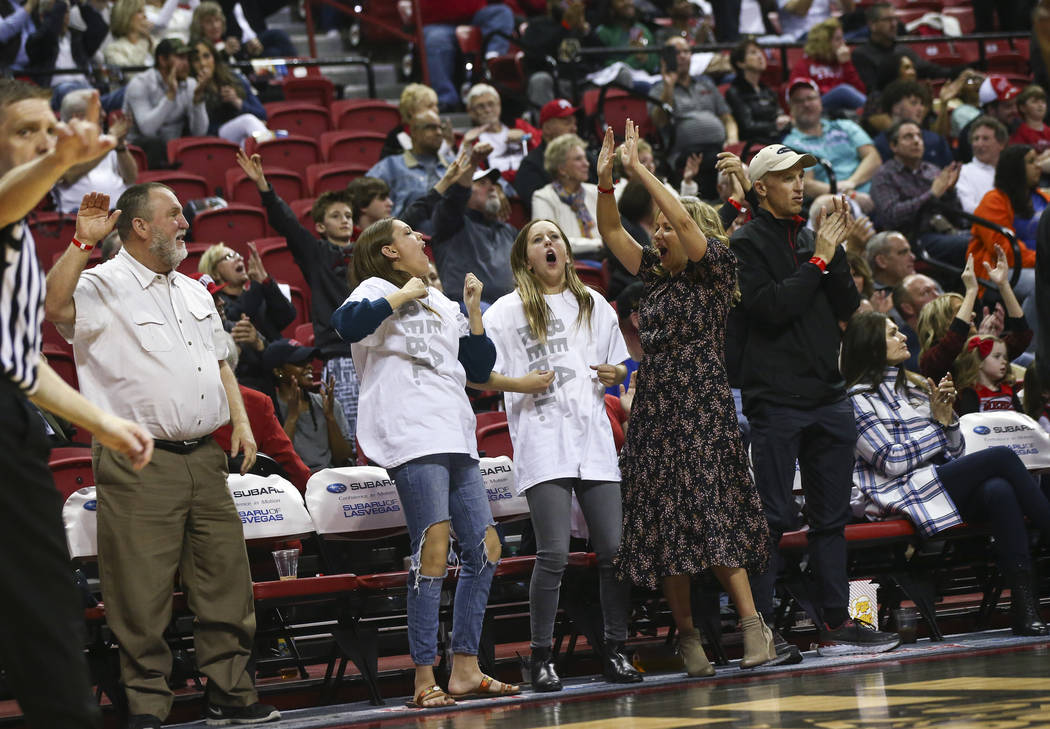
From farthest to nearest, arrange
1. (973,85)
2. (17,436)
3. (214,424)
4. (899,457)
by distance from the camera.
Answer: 1. (973,85)
2. (899,457)
3. (214,424)
4. (17,436)

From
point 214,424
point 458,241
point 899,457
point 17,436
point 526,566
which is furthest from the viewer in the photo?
point 458,241

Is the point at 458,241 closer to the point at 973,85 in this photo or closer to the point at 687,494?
the point at 687,494

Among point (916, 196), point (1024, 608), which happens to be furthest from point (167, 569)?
point (916, 196)

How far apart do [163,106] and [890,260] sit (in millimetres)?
5054

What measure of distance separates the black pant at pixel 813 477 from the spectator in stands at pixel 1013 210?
3.83 metres

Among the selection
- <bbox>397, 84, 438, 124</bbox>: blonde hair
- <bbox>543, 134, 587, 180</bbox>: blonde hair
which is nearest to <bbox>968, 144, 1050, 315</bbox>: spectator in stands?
<bbox>543, 134, 587, 180</bbox>: blonde hair

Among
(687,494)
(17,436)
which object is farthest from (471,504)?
(17,436)

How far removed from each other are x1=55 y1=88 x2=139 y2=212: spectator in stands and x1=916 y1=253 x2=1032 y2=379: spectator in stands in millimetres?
4731

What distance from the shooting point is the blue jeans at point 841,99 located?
1185 centimetres

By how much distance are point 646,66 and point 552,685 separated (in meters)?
8.24

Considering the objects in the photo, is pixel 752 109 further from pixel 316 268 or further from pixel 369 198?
pixel 316 268

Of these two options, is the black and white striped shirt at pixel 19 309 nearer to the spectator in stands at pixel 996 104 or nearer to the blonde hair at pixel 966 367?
the blonde hair at pixel 966 367

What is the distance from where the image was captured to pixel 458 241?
7672mm

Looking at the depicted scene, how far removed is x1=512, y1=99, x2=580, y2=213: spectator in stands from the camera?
897 cm
